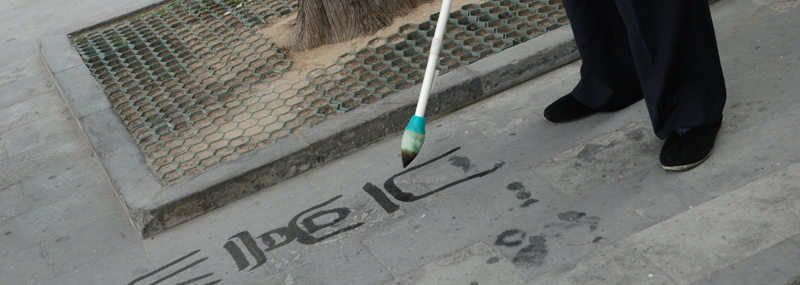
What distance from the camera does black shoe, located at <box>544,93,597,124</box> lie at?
3.41 metres

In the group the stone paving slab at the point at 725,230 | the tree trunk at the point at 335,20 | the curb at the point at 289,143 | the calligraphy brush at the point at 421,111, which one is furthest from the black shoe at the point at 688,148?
the tree trunk at the point at 335,20

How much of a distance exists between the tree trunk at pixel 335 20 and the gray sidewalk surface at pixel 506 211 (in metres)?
1.33

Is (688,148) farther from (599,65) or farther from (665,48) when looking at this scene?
(599,65)

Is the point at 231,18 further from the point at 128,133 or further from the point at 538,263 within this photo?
the point at 538,263

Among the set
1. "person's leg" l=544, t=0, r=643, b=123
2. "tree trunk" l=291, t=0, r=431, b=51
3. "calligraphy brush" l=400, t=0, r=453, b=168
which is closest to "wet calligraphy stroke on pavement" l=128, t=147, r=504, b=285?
"calligraphy brush" l=400, t=0, r=453, b=168

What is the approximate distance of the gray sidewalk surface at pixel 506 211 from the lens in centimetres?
248

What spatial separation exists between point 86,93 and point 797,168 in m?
4.21

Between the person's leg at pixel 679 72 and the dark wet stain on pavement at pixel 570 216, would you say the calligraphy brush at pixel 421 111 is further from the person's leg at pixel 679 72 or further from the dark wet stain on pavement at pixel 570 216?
the person's leg at pixel 679 72

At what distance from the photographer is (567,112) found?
342 centimetres

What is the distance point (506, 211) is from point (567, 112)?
81cm

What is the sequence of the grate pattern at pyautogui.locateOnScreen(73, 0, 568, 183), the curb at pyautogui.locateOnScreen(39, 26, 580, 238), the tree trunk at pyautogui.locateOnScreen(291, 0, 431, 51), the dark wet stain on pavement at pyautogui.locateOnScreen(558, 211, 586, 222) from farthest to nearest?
the tree trunk at pyautogui.locateOnScreen(291, 0, 431, 51) < the grate pattern at pyautogui.locateOnScreen(73, 0, 568, 183) < the curb at pyautogui.locateOnScreen(39, 26, 580, 238) < the dark wet stain on pavement at pyautogui.locateOnScreen(558, 211, 586, 222)

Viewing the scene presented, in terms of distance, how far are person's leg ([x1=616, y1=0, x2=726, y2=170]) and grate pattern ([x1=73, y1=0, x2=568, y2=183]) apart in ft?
4.63

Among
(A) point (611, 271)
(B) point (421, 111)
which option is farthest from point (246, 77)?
(A) point (611, 271)

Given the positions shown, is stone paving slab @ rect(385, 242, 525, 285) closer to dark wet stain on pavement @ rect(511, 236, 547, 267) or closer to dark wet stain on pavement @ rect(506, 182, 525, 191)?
dark wet stain on pavement @ rect(511, 236, 547, 267)
